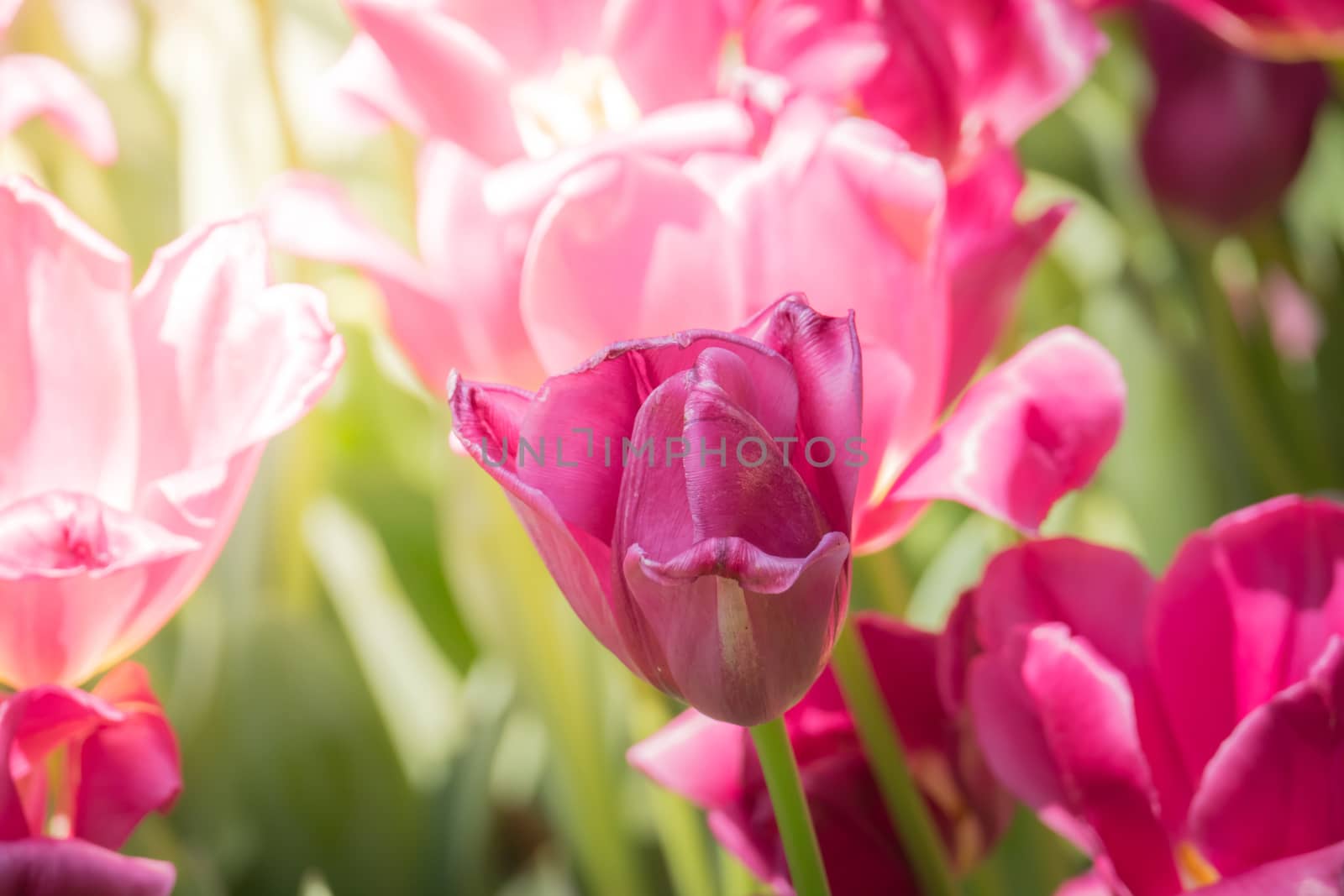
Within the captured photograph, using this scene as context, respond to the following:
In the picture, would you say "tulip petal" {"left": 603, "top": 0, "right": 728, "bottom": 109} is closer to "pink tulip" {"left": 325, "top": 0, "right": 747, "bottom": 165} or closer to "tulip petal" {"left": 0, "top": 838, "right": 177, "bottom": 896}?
"pink tulip" {"left": 325, "top": 0, "right": 747, "bottom": 165}

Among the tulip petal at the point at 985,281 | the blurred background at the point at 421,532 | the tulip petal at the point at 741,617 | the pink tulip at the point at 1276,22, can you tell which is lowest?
the blurred background at the point at 421,532

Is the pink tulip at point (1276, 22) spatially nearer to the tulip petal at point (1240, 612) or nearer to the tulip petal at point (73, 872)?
the tulip petal at point (1240, 612)

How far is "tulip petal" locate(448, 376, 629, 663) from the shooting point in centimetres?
17

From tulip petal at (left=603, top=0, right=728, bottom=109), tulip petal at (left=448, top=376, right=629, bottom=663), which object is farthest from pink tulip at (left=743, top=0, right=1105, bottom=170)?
tulip petal at (left=448, top=376, right=629, bottom=663)

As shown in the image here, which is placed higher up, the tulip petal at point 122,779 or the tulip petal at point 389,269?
the tulip petal at point 389,269

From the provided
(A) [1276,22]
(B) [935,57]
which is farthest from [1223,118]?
(B) [935,57]

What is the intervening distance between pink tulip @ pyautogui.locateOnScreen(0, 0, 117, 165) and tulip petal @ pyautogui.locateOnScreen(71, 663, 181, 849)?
0.35 ft

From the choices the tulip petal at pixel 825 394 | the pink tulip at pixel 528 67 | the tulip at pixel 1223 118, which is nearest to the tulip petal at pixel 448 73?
the pink tulip at pixel 528 67

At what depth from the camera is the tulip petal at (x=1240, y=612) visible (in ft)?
0.75

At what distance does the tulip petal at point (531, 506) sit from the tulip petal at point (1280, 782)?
0.31 ft

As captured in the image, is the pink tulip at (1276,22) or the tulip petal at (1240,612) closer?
the tulip petal at (1240,612)

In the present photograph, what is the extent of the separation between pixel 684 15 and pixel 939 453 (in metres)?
0.10

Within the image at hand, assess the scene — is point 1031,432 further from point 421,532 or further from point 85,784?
point 421,532

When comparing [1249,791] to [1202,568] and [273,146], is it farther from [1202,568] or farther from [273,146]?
[273,146]
